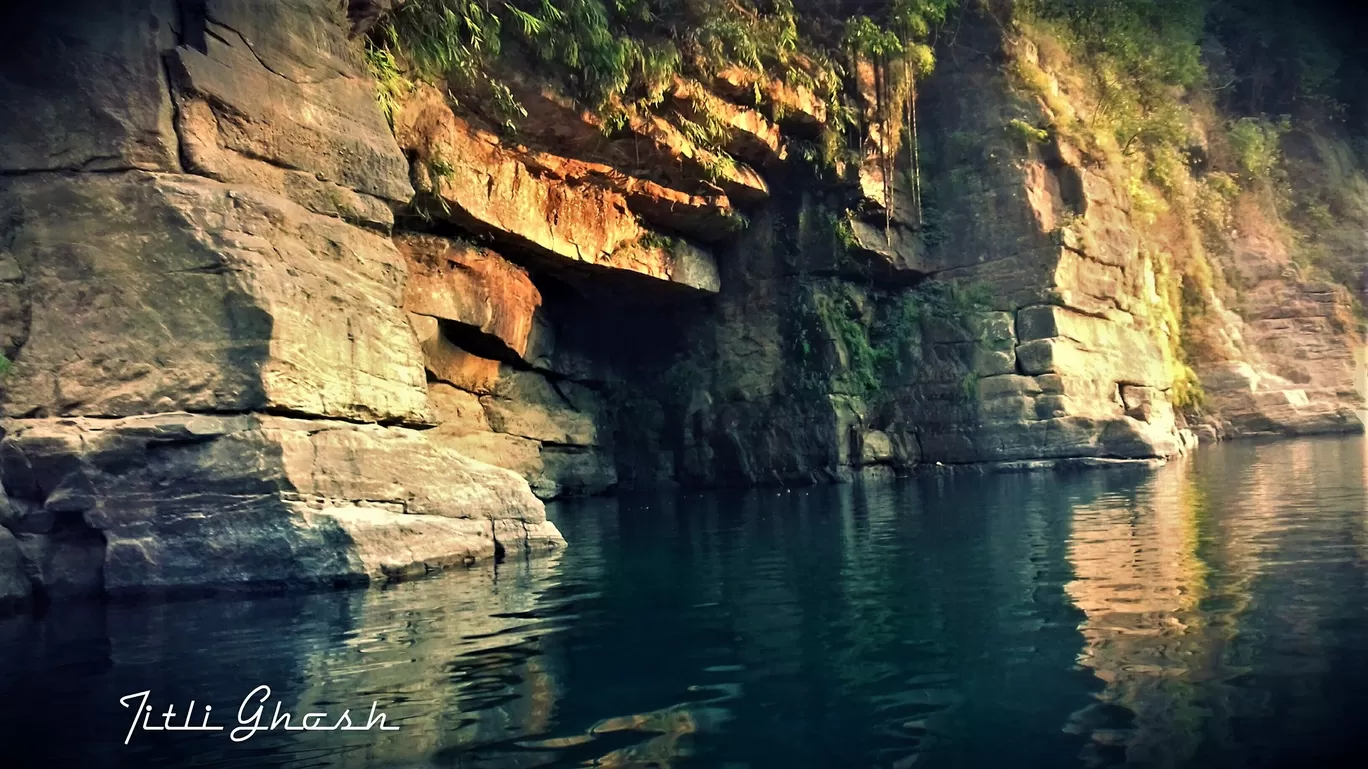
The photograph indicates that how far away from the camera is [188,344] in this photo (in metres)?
8.12

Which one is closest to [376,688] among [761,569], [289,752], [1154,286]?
[289,752]

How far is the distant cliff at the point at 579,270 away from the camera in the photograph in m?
8.02

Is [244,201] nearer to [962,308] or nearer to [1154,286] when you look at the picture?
[962,308]

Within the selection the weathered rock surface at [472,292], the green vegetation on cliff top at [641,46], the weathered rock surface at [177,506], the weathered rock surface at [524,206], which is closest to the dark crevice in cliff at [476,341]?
the weathered rock surface at [472,292]

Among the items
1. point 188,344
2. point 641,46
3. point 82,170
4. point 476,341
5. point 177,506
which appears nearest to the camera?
point 177,506

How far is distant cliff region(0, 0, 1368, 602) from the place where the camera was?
802cm

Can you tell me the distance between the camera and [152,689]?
4.62m

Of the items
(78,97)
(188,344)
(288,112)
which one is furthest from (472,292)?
(188,344)

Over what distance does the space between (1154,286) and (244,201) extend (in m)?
25.0

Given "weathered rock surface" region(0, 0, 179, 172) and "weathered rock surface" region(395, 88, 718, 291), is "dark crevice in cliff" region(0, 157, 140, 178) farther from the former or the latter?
"weathered rock surface" region(395, 88, 718, 291)

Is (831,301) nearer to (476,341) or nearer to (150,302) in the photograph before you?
(476,341)
